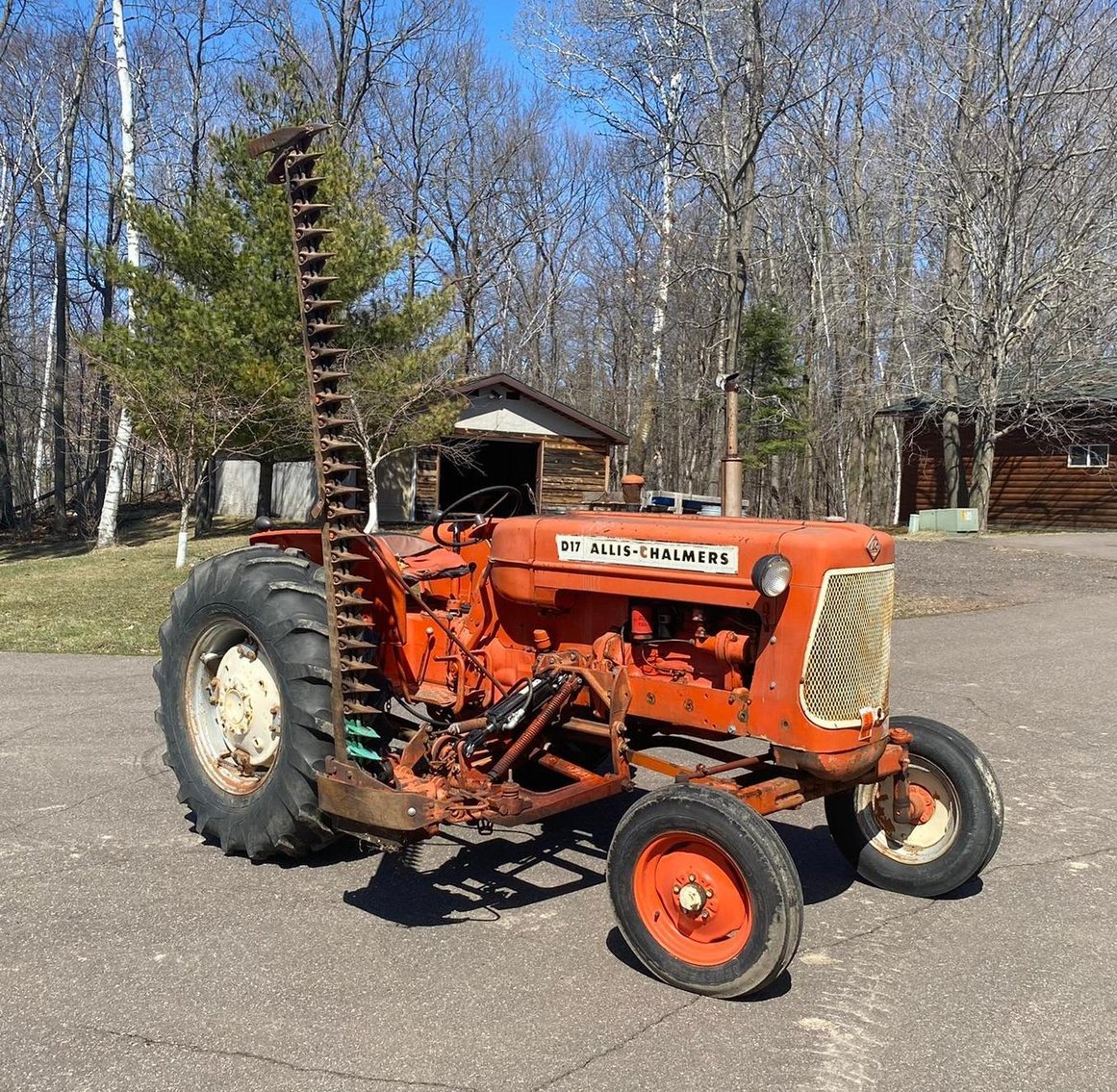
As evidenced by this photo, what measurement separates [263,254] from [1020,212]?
53.3 feet

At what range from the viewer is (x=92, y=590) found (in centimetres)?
1519

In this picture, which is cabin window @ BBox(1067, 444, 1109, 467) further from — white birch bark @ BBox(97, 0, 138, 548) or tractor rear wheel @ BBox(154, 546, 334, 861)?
tractor rear wheel @ BBox(154, 546, 334, 861)

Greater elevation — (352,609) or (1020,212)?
(1020,212)

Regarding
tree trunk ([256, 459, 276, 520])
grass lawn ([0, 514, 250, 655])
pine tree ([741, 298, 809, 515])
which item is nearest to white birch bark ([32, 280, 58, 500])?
grass lawn ([0, 514, 250, 655])

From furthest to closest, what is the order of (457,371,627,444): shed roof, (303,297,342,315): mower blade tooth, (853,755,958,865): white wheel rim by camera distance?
1. (457,371,627,444): shed roof
2. (853,755,958,865): white wheel rim
3. (303,297,342,315): mower blade tooth

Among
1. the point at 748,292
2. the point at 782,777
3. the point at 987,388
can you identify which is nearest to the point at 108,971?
the point at 782,777

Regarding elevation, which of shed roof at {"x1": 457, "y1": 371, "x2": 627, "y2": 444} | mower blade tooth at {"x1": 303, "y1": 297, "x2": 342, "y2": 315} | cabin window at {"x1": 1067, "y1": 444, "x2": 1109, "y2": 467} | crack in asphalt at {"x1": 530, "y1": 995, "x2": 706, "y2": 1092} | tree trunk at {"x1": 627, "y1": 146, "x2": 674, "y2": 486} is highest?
tree trunk at {"x1": 627, "y1": 146, "x2": 674, "y2": 486}

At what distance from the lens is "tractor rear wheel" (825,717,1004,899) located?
163 inches

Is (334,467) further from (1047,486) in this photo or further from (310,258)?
(1047,486)

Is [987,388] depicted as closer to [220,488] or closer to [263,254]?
[263,254]

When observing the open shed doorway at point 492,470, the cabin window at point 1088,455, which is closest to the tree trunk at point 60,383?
the open shed doorway at point 492,470

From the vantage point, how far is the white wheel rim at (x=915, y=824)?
4.25 metres

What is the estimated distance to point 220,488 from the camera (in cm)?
3075

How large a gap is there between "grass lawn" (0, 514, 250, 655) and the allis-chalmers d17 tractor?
5.94 meters
